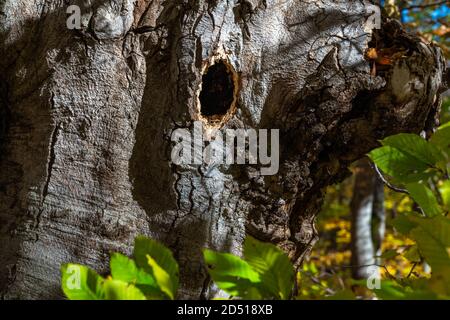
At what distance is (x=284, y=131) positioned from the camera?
143 cm

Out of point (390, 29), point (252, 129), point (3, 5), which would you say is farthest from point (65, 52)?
point (390, 29)

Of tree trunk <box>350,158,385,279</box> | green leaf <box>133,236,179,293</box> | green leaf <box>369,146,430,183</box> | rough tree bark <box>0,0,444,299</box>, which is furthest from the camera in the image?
tree trunk <box>350,158,385,279</box>

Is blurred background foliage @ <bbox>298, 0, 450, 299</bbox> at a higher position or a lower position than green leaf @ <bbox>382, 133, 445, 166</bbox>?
higher

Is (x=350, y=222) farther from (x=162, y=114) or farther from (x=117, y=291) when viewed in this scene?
(x=117, y=291)

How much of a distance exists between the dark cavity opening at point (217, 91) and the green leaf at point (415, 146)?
582mm

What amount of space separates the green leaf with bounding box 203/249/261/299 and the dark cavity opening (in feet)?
2.18

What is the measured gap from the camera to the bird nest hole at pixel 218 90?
143 centimetres

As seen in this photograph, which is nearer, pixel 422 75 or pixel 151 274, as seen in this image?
pixel 151 274

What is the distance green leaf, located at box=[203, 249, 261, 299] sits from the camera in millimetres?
849

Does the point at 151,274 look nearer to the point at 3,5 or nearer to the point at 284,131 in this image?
the point at 284,131

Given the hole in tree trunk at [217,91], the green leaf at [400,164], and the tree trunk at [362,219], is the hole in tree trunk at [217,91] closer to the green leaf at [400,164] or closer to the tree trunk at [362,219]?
the green leaf at [400,164]

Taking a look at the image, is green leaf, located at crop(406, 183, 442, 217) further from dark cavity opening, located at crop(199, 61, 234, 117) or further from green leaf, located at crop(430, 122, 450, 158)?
dark cavity opening, located at crop(199, 61, 234, 117)

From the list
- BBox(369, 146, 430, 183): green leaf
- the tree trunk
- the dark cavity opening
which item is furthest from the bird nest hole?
the tree trunk

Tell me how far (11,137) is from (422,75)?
1.29 m
